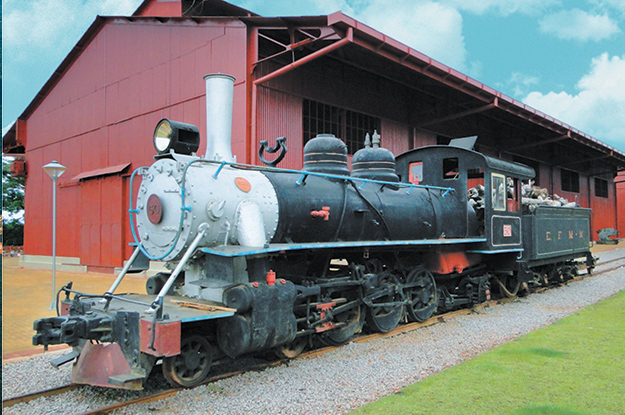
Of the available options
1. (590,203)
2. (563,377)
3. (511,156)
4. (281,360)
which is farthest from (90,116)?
(590,203)

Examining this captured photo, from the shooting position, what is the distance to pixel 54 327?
4.25 m

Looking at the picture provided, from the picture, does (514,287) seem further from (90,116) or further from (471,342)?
(90,116)

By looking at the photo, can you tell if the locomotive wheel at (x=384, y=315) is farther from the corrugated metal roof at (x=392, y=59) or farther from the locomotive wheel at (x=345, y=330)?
the corrugated metal roof at (x=392, y=59)

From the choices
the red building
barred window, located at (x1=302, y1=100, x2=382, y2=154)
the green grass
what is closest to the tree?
the red building

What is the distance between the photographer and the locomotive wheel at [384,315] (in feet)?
22.5

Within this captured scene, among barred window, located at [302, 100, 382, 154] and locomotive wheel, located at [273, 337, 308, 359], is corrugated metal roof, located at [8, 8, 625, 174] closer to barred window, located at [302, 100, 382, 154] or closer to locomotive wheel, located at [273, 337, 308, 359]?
barred window, located at [302, 100, 382, 154]

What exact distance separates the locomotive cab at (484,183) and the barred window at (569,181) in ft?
69.6

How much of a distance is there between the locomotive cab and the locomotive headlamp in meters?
5.37

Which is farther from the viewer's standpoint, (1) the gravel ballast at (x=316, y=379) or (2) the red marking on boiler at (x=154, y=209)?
(2) the red marking on boiler at (x=154, y=209)

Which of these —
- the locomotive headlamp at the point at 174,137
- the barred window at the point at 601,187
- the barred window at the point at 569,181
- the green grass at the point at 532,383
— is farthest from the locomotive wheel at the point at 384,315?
the barred window at the point at 601,187

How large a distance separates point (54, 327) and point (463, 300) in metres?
7.15

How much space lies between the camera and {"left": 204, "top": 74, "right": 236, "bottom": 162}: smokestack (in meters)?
6.02

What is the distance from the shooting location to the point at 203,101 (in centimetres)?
1261

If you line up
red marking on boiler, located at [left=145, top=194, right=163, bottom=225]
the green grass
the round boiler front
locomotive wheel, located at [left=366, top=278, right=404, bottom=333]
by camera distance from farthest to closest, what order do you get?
locomotive wheel, located at [left=366, top=278, right=404, bottom=333] → red marking on boiler, located at [left=145, top=194, right=163, bottom=225] → the round boiler front → the green grass
